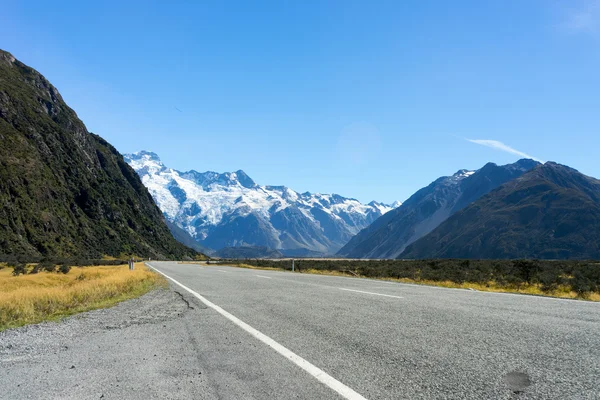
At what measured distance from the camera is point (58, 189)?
353 ft

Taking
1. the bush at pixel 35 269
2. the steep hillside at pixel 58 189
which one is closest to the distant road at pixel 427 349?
the bush at pixel 35 269

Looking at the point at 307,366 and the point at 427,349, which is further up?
the point at 427,349

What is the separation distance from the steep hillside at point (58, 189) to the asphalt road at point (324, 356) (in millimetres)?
81170

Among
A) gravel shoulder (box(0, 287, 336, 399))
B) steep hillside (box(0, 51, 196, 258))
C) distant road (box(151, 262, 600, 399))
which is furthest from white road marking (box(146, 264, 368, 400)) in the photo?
steep hillside (box(0, 51, 196, 258))

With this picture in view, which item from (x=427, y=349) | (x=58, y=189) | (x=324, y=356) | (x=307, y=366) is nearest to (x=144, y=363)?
(x=307, y=366)

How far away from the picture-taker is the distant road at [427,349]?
12.3ft

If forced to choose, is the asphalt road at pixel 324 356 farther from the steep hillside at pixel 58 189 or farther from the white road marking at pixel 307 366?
the steep hillside at pixel 58 189

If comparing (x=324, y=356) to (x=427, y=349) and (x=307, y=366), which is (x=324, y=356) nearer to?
(x=307, y=366)

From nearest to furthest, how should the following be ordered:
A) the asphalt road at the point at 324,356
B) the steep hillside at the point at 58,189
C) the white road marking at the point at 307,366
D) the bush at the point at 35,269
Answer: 1. the white road marking at the point at 307,366
2. the asphalt road at the point at 324,356
3. the bush at the point at 35,269
4. the steep hillside at the point at 58,189

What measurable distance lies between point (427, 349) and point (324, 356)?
1.36 metres

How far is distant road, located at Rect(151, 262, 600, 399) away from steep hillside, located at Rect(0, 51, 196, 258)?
271 ft

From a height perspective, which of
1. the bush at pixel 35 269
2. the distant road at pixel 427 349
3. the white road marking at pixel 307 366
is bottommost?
the bush at pixel 35 269

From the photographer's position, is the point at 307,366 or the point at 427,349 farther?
the point at 427,349

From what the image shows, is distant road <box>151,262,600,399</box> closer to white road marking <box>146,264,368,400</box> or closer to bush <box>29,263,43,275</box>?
white road marking <box>146,264,368,400</box>
